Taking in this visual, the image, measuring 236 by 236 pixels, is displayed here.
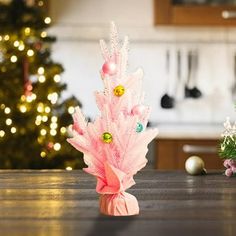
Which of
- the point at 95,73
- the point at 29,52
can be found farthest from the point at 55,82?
the point at 95,73

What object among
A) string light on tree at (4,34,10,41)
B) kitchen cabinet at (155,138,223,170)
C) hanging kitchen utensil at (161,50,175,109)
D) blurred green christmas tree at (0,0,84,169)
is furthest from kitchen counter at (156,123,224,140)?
string light on tree at (4,34,10,41)

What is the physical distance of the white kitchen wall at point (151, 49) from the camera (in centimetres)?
341

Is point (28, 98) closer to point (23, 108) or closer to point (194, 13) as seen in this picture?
point (23, 108)

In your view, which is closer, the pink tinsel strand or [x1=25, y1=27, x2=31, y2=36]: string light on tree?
the pink tinsel strand

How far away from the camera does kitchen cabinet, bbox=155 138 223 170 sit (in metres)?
2.98

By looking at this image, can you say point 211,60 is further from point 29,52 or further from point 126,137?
point 126,137

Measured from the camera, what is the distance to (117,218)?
1.14 metres

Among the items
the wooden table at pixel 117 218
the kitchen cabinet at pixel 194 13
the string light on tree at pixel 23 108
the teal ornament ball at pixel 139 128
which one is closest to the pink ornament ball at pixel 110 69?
the teal ornament ball at pixel 139 128

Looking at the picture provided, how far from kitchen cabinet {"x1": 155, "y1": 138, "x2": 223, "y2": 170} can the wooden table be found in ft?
4.29

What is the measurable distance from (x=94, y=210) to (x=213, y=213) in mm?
241

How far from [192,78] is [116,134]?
2318 millimetres

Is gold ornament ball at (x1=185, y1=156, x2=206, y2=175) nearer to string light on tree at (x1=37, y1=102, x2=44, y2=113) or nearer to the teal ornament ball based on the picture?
the teal ornament ball

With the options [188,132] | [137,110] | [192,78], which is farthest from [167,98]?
[137,110]

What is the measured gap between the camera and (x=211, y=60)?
11.2ft
